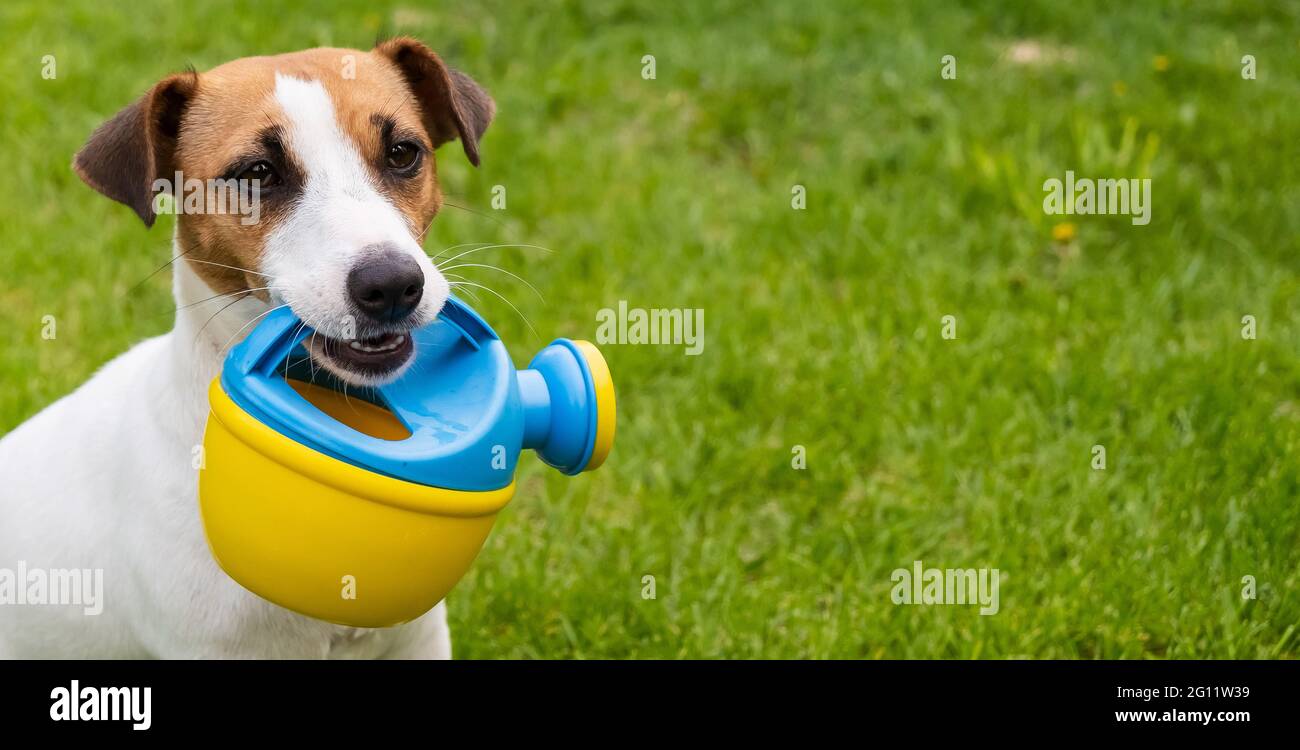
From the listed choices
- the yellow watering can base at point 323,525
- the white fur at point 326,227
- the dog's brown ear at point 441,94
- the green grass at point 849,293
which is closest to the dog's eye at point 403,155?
the white fur at point 326,227

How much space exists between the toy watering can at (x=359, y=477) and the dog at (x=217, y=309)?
169mm

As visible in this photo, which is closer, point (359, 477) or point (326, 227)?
point (359, 477)

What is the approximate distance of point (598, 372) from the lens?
3035 millimetres

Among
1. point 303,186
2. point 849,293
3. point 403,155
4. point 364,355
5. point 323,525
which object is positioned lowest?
point 323,525

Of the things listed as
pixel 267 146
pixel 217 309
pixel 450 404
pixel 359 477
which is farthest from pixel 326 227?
pixel 359 477

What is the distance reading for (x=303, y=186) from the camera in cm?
310

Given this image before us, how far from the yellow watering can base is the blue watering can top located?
3cm

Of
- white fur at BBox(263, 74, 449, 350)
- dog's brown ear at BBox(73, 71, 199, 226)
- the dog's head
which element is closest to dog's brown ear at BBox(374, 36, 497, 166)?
the dog's head

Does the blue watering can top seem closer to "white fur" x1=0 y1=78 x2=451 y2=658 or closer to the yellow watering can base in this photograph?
the yellow watering can base

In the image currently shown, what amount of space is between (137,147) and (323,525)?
117cm

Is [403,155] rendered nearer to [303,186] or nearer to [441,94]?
[303,186]

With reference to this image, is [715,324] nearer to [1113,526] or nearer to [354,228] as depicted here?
[1113,526]
